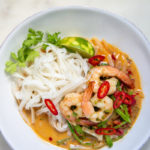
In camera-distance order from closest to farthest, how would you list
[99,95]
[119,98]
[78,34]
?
Result: [99,95]
[119,98]
[78,34]

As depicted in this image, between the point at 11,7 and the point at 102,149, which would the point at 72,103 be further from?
the point at 11,7

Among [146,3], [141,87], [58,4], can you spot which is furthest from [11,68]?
[146,3]

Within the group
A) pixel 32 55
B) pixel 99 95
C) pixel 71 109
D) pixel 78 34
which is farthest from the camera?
pixel 78 34

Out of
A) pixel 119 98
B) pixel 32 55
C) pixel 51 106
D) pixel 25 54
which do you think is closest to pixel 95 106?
pixel 119 98

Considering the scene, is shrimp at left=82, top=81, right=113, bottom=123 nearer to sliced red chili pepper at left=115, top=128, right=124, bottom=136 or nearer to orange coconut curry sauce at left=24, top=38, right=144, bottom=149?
Answer: sliced red chili pepper at left=115, top=128, right=124, bottom=136

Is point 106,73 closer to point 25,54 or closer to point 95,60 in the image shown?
point 95,60

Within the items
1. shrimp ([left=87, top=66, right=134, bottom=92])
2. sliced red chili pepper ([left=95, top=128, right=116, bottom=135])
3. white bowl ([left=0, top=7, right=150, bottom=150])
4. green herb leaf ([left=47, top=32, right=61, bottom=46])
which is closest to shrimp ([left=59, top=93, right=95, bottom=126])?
sliced red chili pepper ([left=95, top=128, right=116, bottom=135])
